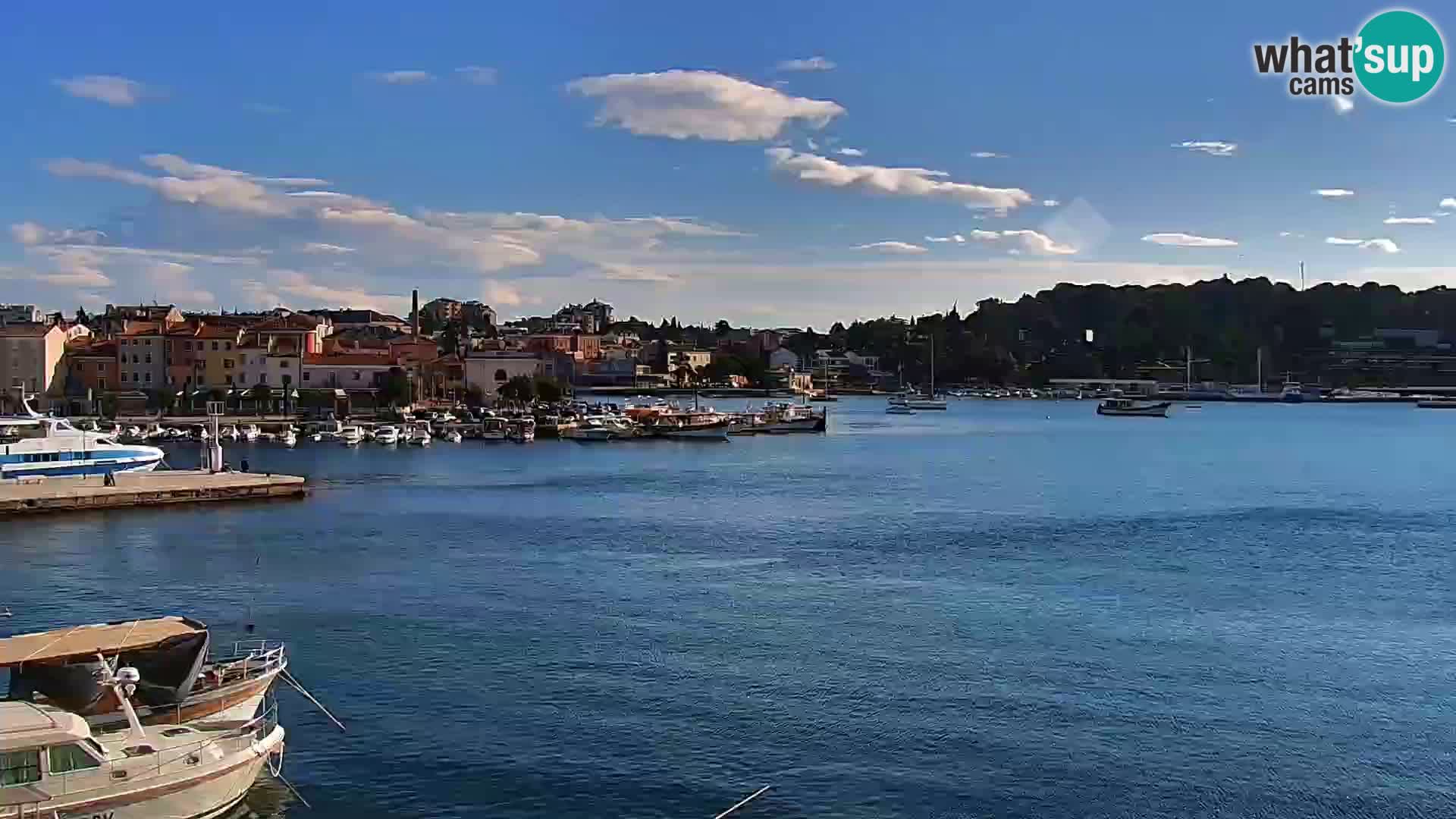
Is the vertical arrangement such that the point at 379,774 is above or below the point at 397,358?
below

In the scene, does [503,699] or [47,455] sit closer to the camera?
[503,699]

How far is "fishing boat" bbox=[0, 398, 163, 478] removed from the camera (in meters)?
28.1

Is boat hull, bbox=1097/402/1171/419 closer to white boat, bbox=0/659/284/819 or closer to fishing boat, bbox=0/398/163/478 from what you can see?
fishing boat, bbox=0/398/163/478

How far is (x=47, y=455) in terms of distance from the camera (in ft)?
93.1

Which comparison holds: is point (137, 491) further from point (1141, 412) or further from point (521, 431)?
point (1141, 412)

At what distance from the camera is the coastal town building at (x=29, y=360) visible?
5653 cm

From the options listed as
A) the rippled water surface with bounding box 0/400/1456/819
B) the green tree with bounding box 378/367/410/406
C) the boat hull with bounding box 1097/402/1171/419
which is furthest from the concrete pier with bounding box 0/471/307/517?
the boat hull with bounding box 1097/402/1171/419

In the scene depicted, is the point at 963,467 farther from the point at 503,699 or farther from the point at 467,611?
the point at 503,699

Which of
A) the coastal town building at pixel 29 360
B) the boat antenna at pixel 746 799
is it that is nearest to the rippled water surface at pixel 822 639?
the boat antenna at pixel 746 799

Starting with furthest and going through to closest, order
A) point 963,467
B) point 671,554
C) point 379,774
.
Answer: point 963,467
point 671,554
point 379,774

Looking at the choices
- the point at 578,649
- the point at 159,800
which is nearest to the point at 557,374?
the point at 578,649

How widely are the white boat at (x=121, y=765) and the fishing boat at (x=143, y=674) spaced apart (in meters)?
0.22

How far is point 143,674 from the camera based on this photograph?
10273 mm

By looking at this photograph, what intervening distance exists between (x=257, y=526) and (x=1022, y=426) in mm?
50536
